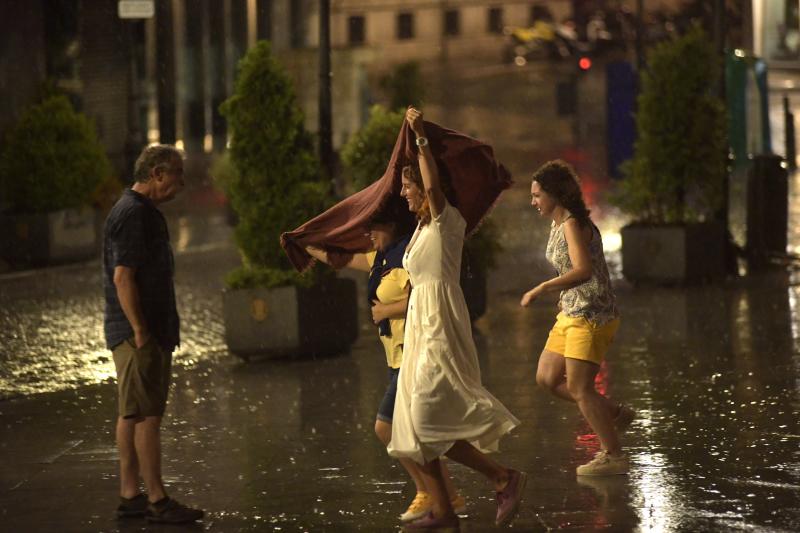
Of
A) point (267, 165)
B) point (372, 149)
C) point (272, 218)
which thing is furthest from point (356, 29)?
point (272, 218)

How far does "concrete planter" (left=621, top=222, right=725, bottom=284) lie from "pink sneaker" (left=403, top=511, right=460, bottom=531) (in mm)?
8029

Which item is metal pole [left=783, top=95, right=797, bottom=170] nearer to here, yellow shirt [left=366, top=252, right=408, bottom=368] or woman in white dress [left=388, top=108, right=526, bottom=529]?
yellow shirt [left=366, top=252, right=408, bottom=368]

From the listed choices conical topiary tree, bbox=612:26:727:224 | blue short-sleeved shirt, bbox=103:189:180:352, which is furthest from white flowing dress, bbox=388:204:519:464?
conical topiary tree, bbox=612:26:727:224

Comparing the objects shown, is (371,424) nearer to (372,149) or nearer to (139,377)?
(139,377)

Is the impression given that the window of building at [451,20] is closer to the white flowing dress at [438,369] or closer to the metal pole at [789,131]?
the metal pole at [789,131]

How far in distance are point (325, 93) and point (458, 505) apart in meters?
7.94

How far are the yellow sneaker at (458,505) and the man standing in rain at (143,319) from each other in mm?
1176

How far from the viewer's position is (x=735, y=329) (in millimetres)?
12523

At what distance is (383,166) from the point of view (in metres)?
12.4

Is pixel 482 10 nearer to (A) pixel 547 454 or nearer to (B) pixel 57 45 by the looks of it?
(B) pixel 57 45

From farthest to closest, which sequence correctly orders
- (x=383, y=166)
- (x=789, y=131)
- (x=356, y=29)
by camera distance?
(x=356, y=29) < (x=789, y=131) < (x=383, y=166)

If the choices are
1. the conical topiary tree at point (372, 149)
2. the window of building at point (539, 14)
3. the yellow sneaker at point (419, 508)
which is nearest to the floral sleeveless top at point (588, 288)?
the yellow sneaker at point (419, 508)

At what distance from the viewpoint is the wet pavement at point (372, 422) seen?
7.57 m

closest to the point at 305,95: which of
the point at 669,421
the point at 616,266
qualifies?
the point at 616,266
